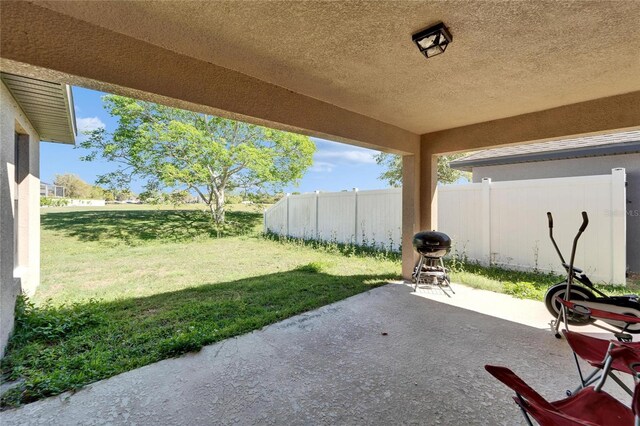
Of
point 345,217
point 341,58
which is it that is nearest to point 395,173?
point 345,217

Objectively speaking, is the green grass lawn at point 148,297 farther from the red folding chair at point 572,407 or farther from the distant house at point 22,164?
the red folding chair at point 572,407

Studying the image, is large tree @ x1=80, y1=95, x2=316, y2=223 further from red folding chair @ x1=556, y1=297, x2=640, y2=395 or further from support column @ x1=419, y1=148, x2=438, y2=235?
red folding chair @ x1=556, y1=297, x2=640, y2=395

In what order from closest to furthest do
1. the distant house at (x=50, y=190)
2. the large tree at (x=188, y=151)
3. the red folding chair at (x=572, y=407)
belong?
the red folding chair at (x=572, y=407) → the large tree at (x=188, y=151) → the distant house at (x=50, y=190)

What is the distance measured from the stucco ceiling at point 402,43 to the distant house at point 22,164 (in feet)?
6.28

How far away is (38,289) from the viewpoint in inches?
194

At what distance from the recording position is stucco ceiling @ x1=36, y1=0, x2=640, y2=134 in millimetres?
1911

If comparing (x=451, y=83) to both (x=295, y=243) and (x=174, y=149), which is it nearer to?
(x=295, y=243)

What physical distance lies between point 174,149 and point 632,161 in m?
13.3

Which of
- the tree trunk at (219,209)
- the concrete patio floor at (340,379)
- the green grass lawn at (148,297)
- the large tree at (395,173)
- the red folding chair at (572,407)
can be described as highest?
the large tree at (395,173)

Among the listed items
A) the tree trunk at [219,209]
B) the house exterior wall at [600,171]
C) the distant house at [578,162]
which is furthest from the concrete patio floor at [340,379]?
the tree trunk at [219,209]

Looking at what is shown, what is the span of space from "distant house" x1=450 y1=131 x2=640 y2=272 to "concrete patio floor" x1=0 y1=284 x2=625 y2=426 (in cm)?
423

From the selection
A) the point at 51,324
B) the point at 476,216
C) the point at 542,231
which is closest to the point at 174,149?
the point at 51,324

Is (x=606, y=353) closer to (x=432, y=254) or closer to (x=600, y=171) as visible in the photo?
(x=432, y=254)

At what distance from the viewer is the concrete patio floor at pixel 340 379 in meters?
2.03
